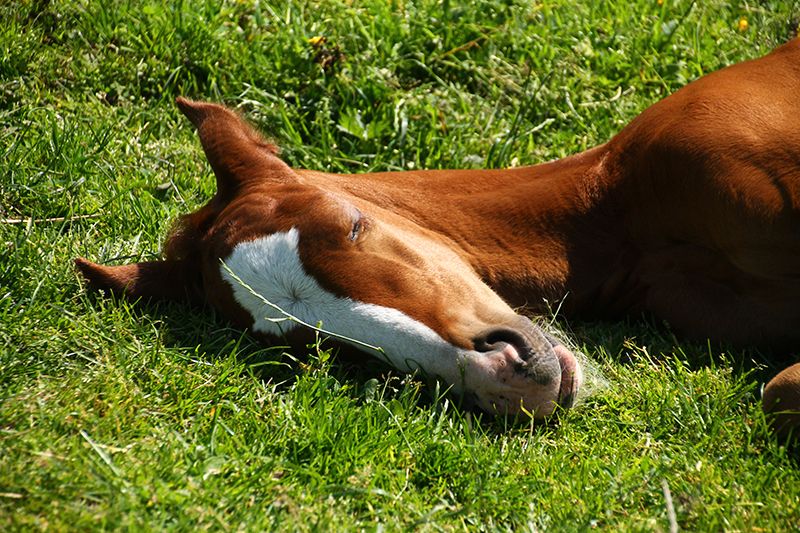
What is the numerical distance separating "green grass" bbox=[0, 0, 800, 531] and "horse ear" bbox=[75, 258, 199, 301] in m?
0.08

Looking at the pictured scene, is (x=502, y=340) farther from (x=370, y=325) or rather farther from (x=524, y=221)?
(x=524, y=221)

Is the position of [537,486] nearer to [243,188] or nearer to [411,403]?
[411,403]

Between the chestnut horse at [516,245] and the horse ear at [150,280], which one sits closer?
the chestnut horse at [516,245]

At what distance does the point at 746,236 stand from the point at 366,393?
1737 mm

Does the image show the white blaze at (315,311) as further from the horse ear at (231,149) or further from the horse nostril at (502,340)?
the horse ear at (231,149)

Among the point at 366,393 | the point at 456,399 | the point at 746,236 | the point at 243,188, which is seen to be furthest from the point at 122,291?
the point at 746,236

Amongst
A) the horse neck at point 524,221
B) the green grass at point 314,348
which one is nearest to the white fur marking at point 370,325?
the green grass at point 314,348

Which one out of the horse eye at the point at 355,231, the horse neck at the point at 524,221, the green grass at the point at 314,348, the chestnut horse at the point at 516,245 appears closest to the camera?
the green grass at the point at 314,348

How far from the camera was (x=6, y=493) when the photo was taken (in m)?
3.21

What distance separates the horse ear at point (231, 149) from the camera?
4648 millimetres

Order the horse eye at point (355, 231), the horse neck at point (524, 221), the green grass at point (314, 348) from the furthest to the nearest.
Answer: the horse neck at point (524, 221)
the horse eye at point (355, 231)
the green grass at point (314, 348)

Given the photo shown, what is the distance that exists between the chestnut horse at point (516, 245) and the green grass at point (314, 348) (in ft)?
0.53

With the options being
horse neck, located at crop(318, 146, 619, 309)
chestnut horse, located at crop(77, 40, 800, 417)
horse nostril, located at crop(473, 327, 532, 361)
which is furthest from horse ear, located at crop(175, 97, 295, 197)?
A: horse nostril, located at crop(473, 327, 532, 361)

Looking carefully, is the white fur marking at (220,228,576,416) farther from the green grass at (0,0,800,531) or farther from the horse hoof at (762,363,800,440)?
the horse hoof at (762,363,800,440)
